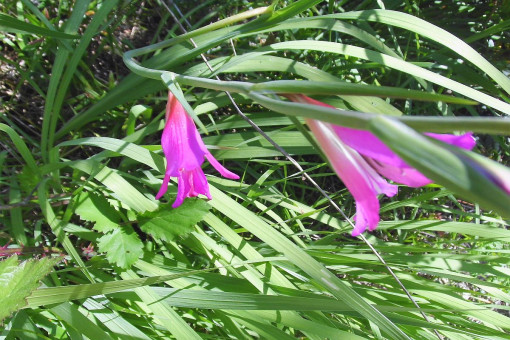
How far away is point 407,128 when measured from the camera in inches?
19.1

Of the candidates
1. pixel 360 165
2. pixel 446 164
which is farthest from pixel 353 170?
pixel 446 164

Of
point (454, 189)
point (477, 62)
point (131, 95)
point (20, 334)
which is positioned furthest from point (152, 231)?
point (477, 62)

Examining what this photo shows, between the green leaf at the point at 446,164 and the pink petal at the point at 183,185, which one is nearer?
the green leaf at the point at 446,164

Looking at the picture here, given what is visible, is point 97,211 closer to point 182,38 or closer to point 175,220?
point 175,220

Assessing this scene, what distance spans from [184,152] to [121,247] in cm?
38

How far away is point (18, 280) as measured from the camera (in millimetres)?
882

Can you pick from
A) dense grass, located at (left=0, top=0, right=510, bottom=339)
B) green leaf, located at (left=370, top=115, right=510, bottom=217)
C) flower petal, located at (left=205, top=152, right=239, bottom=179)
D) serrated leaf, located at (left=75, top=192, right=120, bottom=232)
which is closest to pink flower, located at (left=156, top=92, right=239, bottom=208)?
flower petal, located at (left=205, top=152, right=239, bottom=179)

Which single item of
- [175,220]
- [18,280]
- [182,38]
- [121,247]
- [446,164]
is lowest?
[18,280]

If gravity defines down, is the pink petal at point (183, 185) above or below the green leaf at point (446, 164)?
below

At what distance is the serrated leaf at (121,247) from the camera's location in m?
1.11

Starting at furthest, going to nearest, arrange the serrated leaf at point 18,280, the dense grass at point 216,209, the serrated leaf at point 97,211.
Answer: the serrated leaf at point 97,211, the dense grass at point 216,209, the serrated leaf at point 18,280

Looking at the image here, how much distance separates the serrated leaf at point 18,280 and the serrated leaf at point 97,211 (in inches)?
10.2

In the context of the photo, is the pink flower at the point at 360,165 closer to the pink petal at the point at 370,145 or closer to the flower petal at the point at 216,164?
the pink petal at the point at 370,145

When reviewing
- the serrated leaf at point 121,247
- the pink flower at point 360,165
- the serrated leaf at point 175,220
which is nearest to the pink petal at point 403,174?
the pink flower at point 360,165
